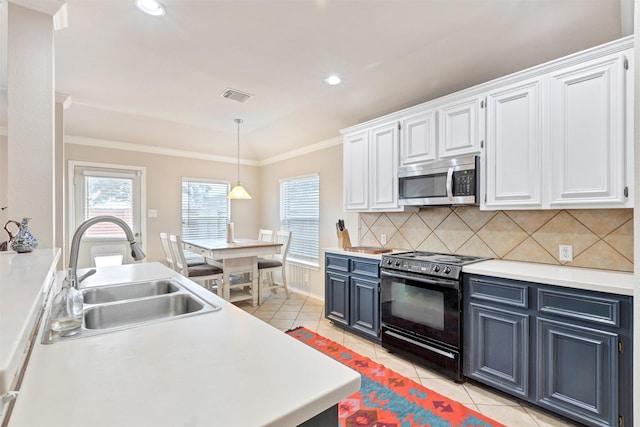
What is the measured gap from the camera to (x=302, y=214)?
4973 mm

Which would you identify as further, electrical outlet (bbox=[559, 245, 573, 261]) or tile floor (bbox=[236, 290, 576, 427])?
electrical outlet (bbox=[559, 245, 573, 261])

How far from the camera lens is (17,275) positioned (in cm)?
98

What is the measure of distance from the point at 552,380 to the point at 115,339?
2380 mm

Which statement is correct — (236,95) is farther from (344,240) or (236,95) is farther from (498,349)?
(498,349)

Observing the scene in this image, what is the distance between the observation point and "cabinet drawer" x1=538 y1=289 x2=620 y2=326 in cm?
167

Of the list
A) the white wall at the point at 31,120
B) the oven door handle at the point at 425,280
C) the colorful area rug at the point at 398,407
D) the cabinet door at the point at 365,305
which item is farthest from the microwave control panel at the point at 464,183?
the white wall at the point at 31,120

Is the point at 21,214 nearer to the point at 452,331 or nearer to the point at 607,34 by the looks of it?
the point at 452,331

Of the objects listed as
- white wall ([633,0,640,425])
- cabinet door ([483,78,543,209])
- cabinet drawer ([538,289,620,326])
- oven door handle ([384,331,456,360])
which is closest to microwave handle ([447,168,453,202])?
cabinet door ([483,78,543,209])

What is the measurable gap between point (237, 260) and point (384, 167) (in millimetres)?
2395

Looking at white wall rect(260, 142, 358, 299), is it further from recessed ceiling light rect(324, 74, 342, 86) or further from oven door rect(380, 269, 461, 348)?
oven door rect(380, 269, 461, 348)

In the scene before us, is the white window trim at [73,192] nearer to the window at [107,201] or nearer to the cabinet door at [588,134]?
the window at [107,201]

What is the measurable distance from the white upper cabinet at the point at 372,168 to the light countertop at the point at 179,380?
2.40 m

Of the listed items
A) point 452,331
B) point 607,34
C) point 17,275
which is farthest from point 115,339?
point 607,34

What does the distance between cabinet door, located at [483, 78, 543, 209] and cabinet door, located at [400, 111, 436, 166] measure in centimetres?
50
